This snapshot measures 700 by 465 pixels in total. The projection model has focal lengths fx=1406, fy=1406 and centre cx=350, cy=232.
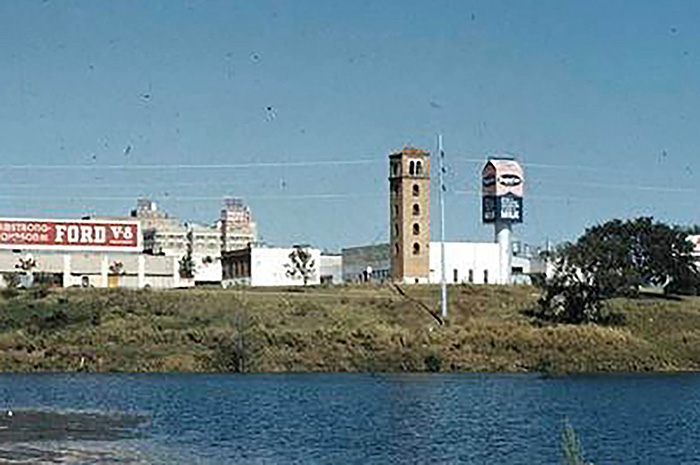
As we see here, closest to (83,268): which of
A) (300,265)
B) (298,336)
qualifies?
(300,265)

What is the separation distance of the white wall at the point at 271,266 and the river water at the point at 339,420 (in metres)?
93.3

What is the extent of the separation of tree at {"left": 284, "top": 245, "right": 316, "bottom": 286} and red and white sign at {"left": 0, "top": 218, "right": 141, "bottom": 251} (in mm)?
35791

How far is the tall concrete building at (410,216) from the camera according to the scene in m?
167

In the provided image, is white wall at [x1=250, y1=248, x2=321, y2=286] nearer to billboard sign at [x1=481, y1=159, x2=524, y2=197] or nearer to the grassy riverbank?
billboard sign at [x1=481, y1=159, x2=524, y2=197]

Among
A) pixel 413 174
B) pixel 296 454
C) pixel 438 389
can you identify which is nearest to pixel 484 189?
pixel 413 174

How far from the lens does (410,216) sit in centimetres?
16775

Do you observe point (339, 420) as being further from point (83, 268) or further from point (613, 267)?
point (83, 268)

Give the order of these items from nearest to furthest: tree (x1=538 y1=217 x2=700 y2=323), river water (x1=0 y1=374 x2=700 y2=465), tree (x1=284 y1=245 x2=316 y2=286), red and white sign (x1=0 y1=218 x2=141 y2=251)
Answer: river water (x1=0 y1=374 x2=700 y2=465), tree (x1=538 y1=217 x2=700 y2=323), red and white sign (x1=0 y1=218 x2=141 y2=251), tree (x1=284 y1=245 x2=316 y2=286)

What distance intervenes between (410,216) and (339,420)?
347 feet

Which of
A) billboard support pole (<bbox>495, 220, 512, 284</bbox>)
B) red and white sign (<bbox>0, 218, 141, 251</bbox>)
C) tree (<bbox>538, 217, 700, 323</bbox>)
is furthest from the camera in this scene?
billboard support pole (<bbox>495, 220, 512, 284</bbox>)

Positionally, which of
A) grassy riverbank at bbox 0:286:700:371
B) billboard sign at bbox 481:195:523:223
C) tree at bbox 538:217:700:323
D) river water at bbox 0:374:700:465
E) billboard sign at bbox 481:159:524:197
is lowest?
river water at bbox 0:374:700:465

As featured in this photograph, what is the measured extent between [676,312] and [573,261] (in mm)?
11343

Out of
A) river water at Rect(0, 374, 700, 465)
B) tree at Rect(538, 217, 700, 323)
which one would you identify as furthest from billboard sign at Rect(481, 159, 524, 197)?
river water at Rect(0, 374, 700, 465)

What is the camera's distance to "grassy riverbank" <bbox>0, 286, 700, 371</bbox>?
110 m
